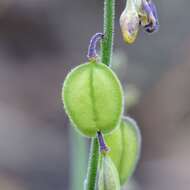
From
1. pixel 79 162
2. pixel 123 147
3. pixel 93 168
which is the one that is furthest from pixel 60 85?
pixel 93 168

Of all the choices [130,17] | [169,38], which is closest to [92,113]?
[130,17]

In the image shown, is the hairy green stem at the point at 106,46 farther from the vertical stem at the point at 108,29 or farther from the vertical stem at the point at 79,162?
the vertical stem at the point at 79,162

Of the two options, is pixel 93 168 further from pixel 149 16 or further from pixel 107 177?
pixel 149 16

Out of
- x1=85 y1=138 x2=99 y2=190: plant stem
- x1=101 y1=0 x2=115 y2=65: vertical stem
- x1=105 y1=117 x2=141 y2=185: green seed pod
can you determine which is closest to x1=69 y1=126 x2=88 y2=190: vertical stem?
x1=105 y1=117 x2=141 y2=185: green seed pod

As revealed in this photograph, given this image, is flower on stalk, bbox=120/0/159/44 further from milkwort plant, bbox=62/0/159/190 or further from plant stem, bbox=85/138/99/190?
plant stem, bbox=85/138/99/190

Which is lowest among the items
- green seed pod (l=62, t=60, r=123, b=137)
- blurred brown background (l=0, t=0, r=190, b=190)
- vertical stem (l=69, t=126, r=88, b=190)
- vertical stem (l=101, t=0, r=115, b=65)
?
green seed pod (l=62, t=60, r=123, b=137)

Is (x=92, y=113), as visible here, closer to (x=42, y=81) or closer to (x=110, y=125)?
(x=110, y=125)

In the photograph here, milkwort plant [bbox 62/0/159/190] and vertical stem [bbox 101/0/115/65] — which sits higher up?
vertical stem [bbox 101/0/115/65]
